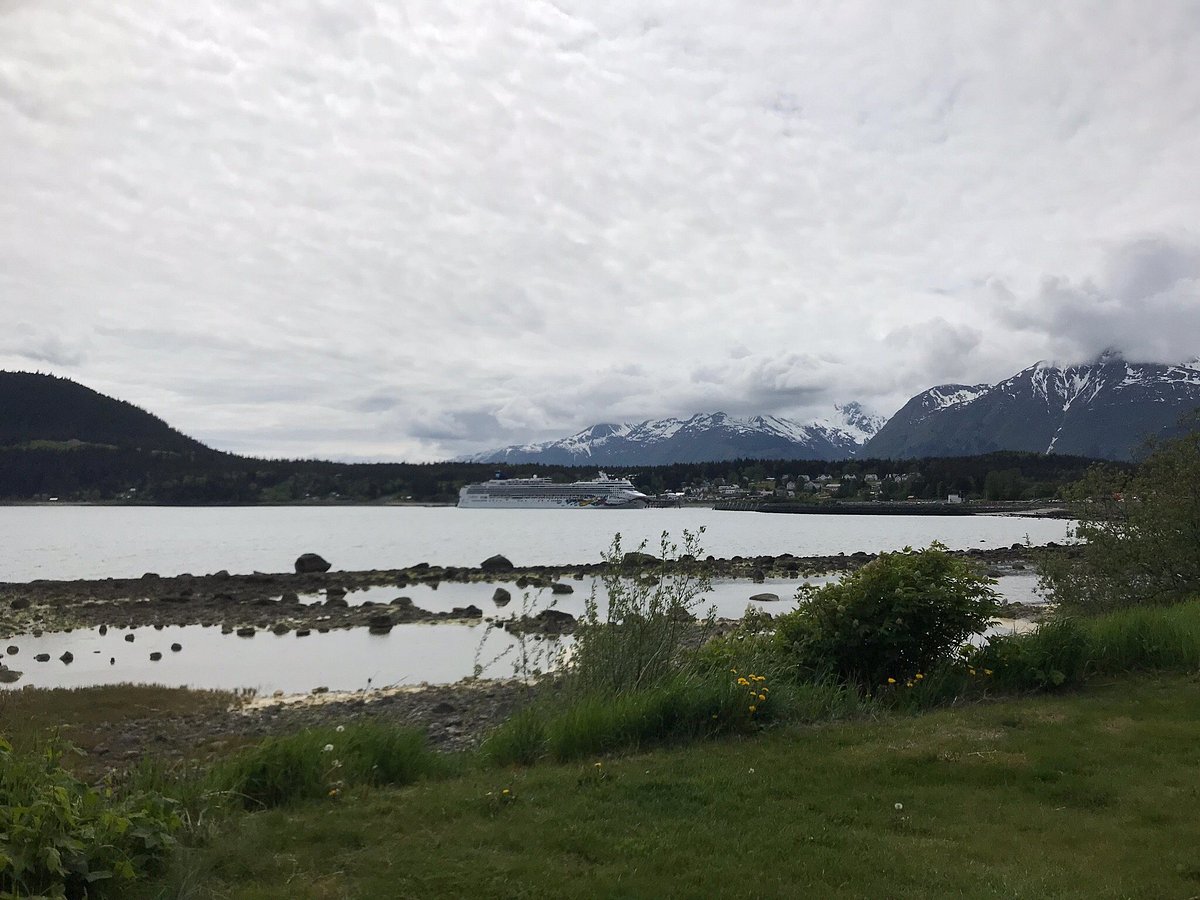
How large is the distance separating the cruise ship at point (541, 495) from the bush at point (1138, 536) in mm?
132899

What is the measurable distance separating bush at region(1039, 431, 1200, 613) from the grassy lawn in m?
8.01

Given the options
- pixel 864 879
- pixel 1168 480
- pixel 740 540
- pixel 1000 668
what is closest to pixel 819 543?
pixel 740 540

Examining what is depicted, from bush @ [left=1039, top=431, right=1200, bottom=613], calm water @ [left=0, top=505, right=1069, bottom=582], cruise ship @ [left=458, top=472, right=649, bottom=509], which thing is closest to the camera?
bush @ [left=1039, top=431, right=1200, bottom=613]

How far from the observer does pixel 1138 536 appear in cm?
1505

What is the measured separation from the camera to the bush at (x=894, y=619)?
32.6 ft

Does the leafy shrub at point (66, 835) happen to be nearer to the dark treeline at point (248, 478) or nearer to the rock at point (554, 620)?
the rock at point (554, 620)

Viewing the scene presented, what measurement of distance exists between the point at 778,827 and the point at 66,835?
4368mm

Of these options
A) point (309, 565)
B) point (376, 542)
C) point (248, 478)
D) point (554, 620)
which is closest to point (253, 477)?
point (248, 478)

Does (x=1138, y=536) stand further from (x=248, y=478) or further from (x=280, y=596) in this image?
(x=248, y=478)

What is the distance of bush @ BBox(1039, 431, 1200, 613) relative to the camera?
14.4 meters

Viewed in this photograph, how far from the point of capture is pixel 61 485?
586 ft

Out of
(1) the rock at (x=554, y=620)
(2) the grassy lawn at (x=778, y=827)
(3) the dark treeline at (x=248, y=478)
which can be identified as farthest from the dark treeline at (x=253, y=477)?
(2) the grassy lawn at (x=778, y=827)

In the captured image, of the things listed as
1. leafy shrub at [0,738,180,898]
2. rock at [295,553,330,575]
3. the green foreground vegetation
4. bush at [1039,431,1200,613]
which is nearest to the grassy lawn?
the green foreground vegetation

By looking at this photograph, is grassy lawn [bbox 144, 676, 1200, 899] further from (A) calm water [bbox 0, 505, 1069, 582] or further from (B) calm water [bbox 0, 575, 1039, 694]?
(A) calm water [bbox 0, 505, 1069, 582]
